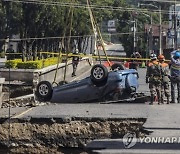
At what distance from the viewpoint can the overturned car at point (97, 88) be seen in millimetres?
19359

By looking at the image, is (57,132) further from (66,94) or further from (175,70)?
(175,70)

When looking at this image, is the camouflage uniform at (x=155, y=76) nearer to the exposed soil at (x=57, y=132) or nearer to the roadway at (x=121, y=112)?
the roadway at (x=121, y=112)

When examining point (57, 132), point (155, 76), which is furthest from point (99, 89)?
point (57, 132)

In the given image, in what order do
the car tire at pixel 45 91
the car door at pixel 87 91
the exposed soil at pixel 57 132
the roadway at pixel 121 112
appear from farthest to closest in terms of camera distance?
the car tire at pixel 45 91 → the car door at pixel 87 91 → the exposed soil at pixel 57 132 → the roadway at pixel 121 112

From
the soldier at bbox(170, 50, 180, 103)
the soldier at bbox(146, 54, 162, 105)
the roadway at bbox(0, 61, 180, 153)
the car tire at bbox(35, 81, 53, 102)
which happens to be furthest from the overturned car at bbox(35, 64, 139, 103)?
the soldier at bbox(170, 50, 180, 103)

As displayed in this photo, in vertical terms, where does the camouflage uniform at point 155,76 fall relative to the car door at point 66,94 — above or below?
above

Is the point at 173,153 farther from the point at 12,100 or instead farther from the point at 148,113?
the point at 12,100

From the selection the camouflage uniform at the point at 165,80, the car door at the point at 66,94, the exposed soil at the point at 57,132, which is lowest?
the exposed soil at the point at 57,132

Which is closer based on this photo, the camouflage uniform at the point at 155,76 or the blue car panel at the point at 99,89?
the camouflage uniform at the point at 155,76

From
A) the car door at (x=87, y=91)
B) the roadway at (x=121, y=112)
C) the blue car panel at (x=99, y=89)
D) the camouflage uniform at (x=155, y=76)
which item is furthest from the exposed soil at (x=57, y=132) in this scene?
the car door at (x=87, y=91)

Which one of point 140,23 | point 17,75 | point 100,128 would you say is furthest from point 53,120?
point 140,23

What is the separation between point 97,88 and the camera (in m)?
19.5

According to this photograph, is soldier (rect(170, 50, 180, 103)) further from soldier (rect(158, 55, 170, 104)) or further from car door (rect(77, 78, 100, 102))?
car door (rect(77, 78, 100, 102))

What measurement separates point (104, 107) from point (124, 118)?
3.38 metres
